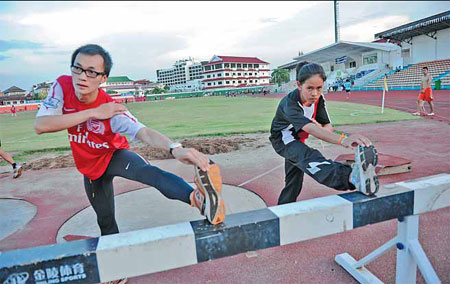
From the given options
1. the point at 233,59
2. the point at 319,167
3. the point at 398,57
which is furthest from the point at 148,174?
the point at 233,59

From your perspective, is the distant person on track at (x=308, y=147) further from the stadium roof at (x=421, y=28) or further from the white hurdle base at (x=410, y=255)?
the stadium roof at (x=421, y=28)

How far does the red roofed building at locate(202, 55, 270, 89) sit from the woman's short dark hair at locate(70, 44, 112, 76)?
88.2 m

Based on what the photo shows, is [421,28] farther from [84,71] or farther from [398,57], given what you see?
[84,71]

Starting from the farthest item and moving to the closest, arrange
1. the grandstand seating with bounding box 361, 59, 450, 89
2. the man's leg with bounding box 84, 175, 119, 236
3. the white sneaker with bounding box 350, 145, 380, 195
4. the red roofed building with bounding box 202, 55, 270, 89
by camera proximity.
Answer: the red roofed building with bounding box 202, 55, 270, 89
the grandstand seating with bounding box 361, 59, 450, 89
the man's leg with bounding box 84, 175, 119, 236
the white sneaker with bounding box 350, 145, 380, 195

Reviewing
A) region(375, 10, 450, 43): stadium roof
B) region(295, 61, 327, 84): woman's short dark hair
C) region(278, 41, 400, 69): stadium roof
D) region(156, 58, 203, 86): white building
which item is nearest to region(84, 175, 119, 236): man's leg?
region(295, 61, 327, 84): woman's short dark hair

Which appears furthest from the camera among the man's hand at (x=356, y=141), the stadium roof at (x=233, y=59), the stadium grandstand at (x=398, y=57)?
the stadium roof at (x=233, y=59)

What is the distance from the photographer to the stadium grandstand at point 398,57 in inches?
1166

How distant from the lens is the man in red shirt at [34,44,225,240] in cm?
186

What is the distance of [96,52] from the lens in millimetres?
2021

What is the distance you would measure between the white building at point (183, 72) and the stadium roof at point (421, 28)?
295 feet

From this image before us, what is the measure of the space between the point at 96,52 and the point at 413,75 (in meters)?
35.7

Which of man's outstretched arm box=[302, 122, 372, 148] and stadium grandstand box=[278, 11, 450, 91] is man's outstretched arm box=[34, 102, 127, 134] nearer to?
man's outstretched arm box=[302, 122, 372, 148]

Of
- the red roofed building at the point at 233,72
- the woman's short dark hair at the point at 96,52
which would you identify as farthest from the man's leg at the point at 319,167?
the red roofed building at the point at 233,72

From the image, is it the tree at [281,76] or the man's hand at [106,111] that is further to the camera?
the tree at [281,76]
